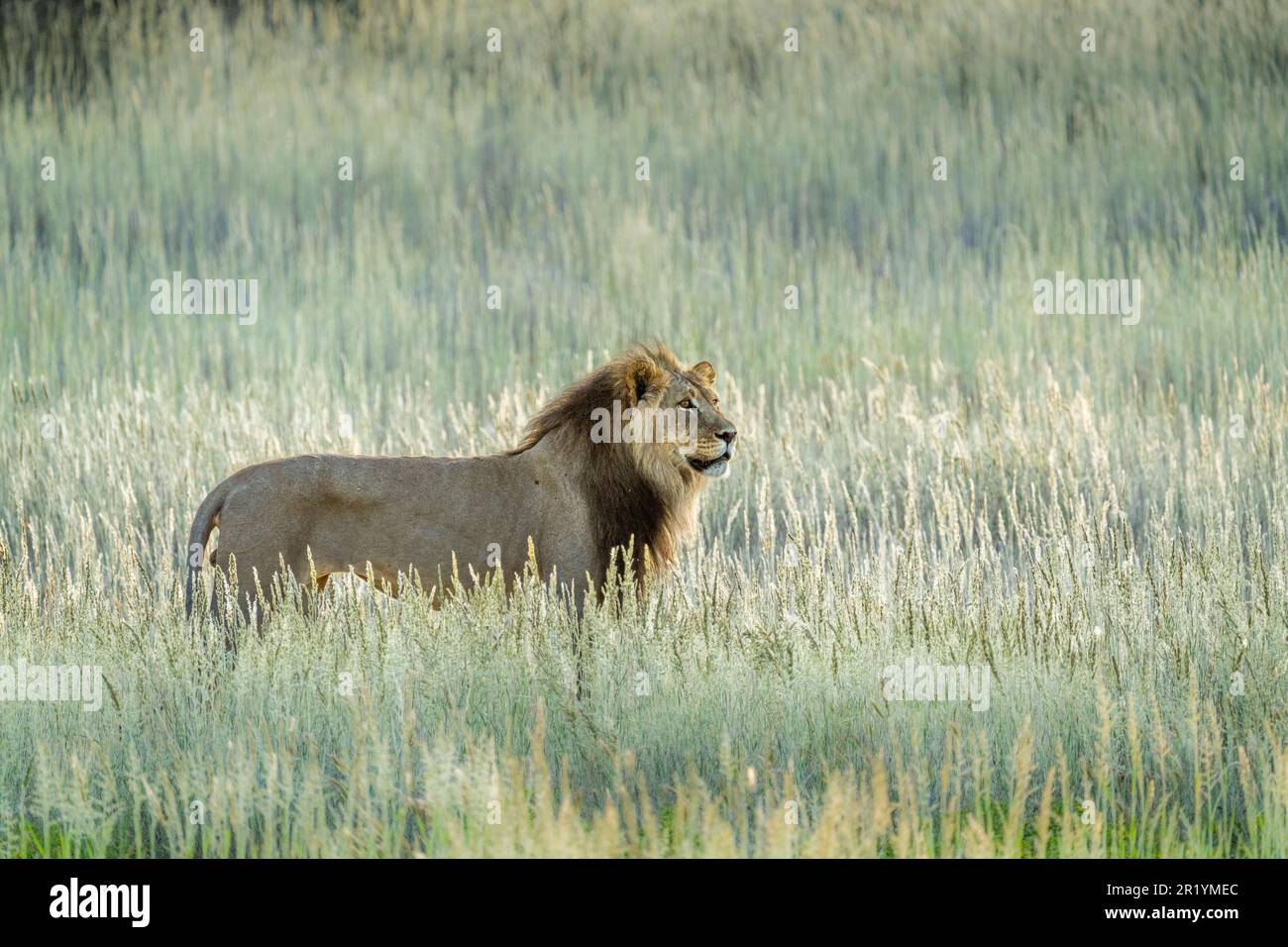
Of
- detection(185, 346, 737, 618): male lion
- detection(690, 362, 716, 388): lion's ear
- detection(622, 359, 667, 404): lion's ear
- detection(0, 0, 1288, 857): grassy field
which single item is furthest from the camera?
detection(690, 362, 716, 388): lion's ear

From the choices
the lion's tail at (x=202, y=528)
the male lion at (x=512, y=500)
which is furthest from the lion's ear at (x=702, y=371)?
the lion's tail at (x=202, y=528)

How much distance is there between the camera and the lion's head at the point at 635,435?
687cm

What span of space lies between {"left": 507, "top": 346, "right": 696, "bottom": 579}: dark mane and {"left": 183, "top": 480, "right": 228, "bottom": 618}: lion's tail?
46.3 inches

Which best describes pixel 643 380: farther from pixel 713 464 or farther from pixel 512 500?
pixel 512 500

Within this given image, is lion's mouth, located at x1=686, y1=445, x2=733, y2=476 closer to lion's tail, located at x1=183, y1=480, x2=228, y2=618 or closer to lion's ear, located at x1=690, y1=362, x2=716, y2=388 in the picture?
lion's ear, located at x1=690, y1=362, x2=716, y2=388

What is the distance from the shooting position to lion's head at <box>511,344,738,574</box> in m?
6.87

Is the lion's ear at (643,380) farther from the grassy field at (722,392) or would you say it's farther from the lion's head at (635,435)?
the grassy field at (722,392)

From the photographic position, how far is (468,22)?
18062 millimetres

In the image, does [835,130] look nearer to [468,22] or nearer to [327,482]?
[468,22]

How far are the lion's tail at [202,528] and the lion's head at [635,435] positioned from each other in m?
1.24

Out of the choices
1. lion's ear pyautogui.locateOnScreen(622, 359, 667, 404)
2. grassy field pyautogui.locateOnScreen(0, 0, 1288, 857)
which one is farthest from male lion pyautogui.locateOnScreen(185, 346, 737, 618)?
grassy field pyautogui.locateOnScreen(0, 0, 1288, 857)

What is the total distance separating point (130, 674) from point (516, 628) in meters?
1.37

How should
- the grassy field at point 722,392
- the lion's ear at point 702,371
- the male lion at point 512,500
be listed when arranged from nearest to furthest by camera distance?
the grassy field at point 722,392 < the male lion at point 512,500 < the lion's ear at point 702,371
